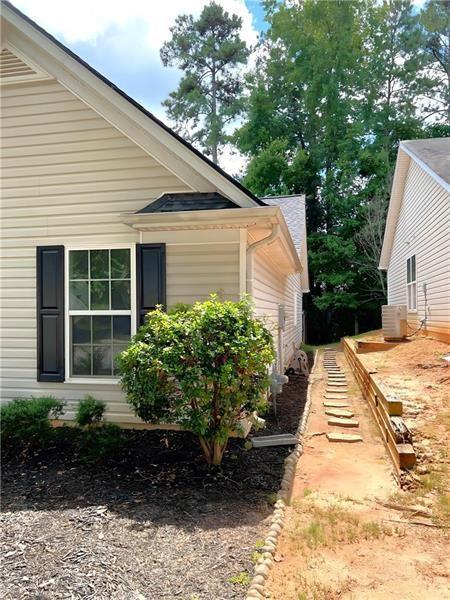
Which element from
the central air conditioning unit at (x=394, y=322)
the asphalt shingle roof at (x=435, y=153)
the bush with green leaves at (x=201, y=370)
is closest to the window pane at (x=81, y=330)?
the bush with green leaves at (x=201, y=370)

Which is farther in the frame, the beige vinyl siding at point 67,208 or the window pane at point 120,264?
the window pane at point 120,264

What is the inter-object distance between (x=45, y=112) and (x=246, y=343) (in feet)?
13.8

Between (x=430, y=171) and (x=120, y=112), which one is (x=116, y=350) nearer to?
(x=120, y=112)

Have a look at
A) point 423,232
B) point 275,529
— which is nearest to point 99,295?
point 275,529

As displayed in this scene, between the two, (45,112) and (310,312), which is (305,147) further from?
(45,112)

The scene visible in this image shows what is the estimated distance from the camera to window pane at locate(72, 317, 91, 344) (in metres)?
5.58

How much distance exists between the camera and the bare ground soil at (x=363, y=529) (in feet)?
8.27

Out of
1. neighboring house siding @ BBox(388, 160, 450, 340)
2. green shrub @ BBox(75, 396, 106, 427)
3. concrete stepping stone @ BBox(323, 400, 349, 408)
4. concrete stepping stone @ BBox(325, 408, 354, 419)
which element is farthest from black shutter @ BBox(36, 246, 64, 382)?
neighboring house siding @ BBox(388, 160, 450, 340)

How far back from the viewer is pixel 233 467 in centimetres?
427

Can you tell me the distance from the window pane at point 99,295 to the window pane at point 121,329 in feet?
0.76

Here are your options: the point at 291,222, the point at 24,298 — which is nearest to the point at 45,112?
the point at 24,298

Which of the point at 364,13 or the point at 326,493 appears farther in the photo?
the point at 364,13

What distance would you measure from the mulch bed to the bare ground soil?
0.87ft

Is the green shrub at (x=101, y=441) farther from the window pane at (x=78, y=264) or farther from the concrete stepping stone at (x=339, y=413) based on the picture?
the concrete stepping stone at (x=339, y=413)
